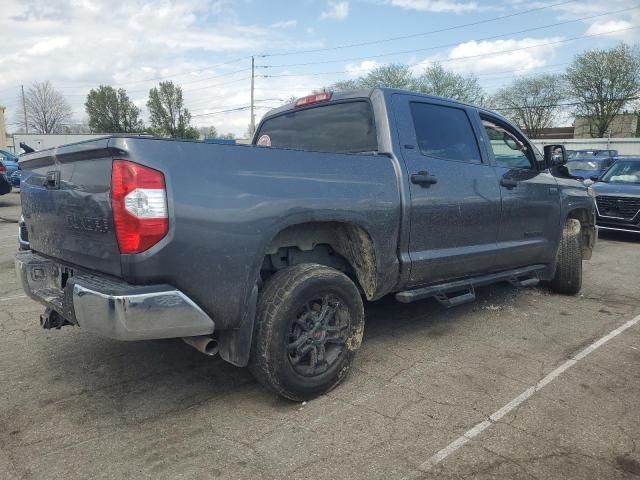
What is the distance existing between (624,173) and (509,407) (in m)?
9.63

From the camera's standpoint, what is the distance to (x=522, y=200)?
482 cm

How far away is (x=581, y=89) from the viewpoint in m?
47.3

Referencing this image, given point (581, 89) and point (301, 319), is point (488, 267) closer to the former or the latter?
point (301, 319)

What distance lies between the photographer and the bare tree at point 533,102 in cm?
5166

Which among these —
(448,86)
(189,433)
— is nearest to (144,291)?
(189,433)

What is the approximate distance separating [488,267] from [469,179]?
0.84m

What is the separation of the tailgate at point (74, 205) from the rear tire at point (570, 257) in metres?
4.80

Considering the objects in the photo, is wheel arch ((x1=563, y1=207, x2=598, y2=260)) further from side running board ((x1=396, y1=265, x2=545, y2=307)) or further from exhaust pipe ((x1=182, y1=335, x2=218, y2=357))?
exhaust pipe ((x1=182, y1=335, x2=218, y2=357))

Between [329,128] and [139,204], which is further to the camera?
[329,128]

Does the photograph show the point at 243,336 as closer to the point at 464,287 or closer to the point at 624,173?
the point at 464,287

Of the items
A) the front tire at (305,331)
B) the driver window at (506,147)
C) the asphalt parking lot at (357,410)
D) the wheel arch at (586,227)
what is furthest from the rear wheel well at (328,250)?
the wheel arch at (586,227)

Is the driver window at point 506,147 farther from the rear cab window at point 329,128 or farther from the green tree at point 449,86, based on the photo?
the green tree at point 449,86

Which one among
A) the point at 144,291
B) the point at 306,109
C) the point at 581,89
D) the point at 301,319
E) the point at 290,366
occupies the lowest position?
the point at 290,366

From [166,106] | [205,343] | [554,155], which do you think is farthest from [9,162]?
[166,106]
